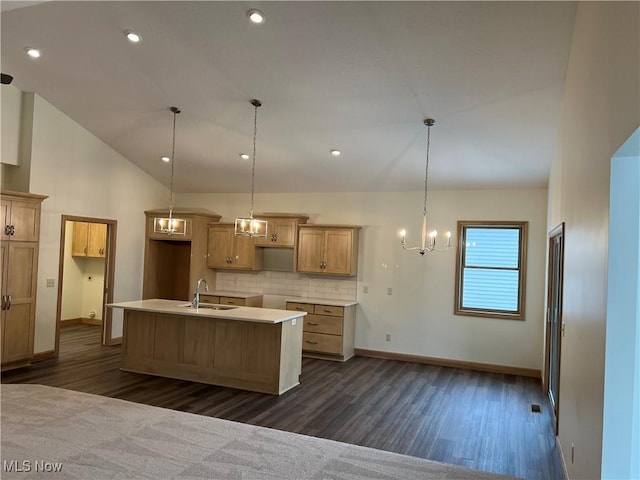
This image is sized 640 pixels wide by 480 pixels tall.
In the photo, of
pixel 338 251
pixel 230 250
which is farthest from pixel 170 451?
pixel 230 250

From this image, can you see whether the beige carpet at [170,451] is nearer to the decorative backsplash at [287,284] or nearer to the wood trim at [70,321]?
the decorative backsplash at [287,284]

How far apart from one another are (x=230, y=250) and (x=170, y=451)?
15.9ft

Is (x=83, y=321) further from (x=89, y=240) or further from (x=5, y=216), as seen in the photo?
(x=5, y=216)

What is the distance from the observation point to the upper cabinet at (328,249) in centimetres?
750

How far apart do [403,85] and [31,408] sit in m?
4.81

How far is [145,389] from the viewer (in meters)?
5.38

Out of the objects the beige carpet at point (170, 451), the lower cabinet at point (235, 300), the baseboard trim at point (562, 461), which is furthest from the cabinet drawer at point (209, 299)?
the baseboard trim at point (562, 461)

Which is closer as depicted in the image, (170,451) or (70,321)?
(170,451)

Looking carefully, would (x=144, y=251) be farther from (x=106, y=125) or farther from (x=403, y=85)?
(x=403, y=85)

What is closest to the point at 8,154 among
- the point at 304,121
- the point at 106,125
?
the point at 106,125

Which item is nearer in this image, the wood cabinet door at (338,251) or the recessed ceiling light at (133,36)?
the recessed ceiling light at (133,36)

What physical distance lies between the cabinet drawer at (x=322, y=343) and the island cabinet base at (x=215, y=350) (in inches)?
54.9

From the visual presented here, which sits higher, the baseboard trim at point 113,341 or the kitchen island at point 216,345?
the kitchen island at point 216,345

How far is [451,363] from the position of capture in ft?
23.1
